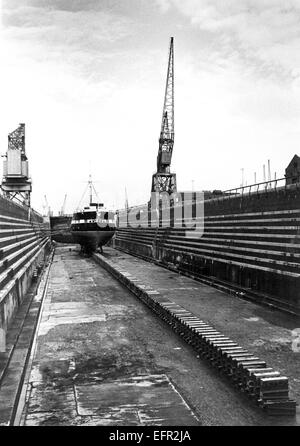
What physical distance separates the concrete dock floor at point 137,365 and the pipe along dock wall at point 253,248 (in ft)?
3.51

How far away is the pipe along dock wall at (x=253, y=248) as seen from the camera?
14492 millimetres

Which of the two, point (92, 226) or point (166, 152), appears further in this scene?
point (166, 152)

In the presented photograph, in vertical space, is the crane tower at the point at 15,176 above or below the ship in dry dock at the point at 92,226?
above

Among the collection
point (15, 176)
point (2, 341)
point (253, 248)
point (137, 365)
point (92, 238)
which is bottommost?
point (137, 365)

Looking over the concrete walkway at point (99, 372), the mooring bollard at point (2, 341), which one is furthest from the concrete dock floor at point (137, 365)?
the mooring bollard at point (2, 341)

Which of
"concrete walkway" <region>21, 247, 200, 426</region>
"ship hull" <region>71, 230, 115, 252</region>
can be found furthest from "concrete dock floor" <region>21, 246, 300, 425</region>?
"ship hull" <region>71, 230, 115, 252</region>

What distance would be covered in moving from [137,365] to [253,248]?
31.3 feet

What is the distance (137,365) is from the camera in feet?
29.8

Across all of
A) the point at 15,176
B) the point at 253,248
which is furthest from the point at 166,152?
the point at 253,248

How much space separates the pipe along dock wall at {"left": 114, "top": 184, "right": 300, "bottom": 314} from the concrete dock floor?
1.07 metres

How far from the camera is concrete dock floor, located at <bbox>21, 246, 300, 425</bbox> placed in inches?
266

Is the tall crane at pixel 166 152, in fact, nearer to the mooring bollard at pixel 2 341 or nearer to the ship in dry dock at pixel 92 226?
the ship in dry dock at pixel 92 226

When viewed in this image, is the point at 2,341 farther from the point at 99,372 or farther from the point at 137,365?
the point at 137,365

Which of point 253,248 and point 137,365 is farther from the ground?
point 253,248
